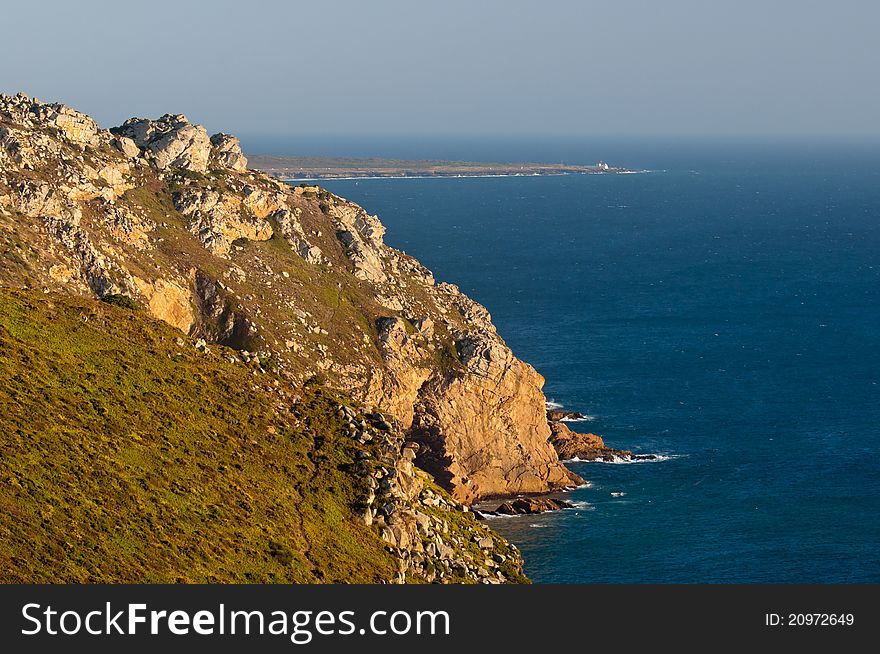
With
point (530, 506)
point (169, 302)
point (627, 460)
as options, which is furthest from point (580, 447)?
point (169, 302)

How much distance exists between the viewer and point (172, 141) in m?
122

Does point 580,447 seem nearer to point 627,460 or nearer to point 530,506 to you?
point 627,460

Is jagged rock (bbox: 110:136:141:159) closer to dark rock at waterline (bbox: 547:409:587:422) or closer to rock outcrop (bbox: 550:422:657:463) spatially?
rock outcrop (bbox: 550:422:657:463)

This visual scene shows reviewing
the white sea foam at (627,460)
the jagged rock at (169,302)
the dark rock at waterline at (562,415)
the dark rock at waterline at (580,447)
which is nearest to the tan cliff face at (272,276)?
the jagged rock at (169,302)

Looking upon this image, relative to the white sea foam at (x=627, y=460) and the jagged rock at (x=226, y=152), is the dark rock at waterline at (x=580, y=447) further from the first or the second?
the jagged rock at (x=226, y=152)

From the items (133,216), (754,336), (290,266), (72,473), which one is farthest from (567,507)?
(754,336)

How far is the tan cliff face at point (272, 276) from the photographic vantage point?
10319 centimetres

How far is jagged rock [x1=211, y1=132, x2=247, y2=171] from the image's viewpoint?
419ft

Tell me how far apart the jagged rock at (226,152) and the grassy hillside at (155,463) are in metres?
46.8

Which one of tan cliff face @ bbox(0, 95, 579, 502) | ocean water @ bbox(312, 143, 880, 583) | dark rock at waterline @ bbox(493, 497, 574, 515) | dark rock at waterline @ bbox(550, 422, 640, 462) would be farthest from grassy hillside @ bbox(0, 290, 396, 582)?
dark rock at waterline @ bbox(550, 422, 640, 462)

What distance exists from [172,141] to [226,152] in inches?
294

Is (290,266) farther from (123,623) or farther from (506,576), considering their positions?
(123,623)

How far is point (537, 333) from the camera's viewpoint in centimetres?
17275

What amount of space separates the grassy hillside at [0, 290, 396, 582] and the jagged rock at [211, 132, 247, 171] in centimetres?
4678
